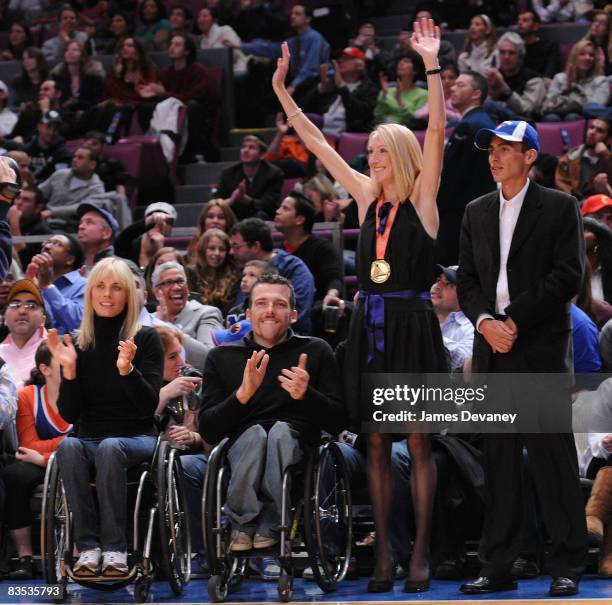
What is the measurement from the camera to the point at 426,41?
4.66m

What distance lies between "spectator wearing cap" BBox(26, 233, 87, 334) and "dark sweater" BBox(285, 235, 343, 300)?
1184 mm

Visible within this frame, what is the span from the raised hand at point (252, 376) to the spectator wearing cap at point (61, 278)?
6.88 ft

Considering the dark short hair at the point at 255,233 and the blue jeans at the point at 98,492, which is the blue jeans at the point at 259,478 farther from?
the dark short hair at the point at 255,233

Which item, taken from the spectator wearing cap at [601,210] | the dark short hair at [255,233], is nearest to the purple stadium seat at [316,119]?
the dark short hair at [255,233]

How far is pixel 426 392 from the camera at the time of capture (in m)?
4.54

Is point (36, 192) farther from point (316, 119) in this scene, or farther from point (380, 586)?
point (380, 586)

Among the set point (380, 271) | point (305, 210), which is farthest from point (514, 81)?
point (380, 271)

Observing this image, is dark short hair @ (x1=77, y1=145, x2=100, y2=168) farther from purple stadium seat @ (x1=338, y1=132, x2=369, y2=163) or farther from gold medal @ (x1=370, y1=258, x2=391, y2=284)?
gold medal @ (x1=370, y1=258, x2=391, y2=284)

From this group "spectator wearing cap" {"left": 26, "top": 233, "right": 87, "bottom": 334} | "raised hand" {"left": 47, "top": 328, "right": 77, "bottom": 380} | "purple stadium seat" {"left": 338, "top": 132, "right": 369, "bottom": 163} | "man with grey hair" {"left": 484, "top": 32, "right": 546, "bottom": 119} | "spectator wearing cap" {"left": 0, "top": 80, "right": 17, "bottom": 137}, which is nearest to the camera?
"raised hand" {"left": 47, "top": 328, "right": 77, "bottom": 380}

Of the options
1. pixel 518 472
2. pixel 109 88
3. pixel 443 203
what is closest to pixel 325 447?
pixel 518 472

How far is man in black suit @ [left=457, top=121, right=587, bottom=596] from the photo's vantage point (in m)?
4.25

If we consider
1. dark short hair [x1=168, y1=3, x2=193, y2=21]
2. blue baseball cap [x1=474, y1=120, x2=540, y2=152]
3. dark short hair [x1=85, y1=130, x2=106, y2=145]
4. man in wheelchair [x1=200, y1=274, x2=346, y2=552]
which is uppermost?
dark short hair [x1=168, y1=3, x2=193, y2=21]

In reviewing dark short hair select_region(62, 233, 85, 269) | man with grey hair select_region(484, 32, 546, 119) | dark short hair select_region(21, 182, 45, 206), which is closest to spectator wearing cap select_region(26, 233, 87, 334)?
dark short hair select_region(62, 233, 85, 269)

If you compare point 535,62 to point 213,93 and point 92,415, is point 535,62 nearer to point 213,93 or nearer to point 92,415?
point 213,93
